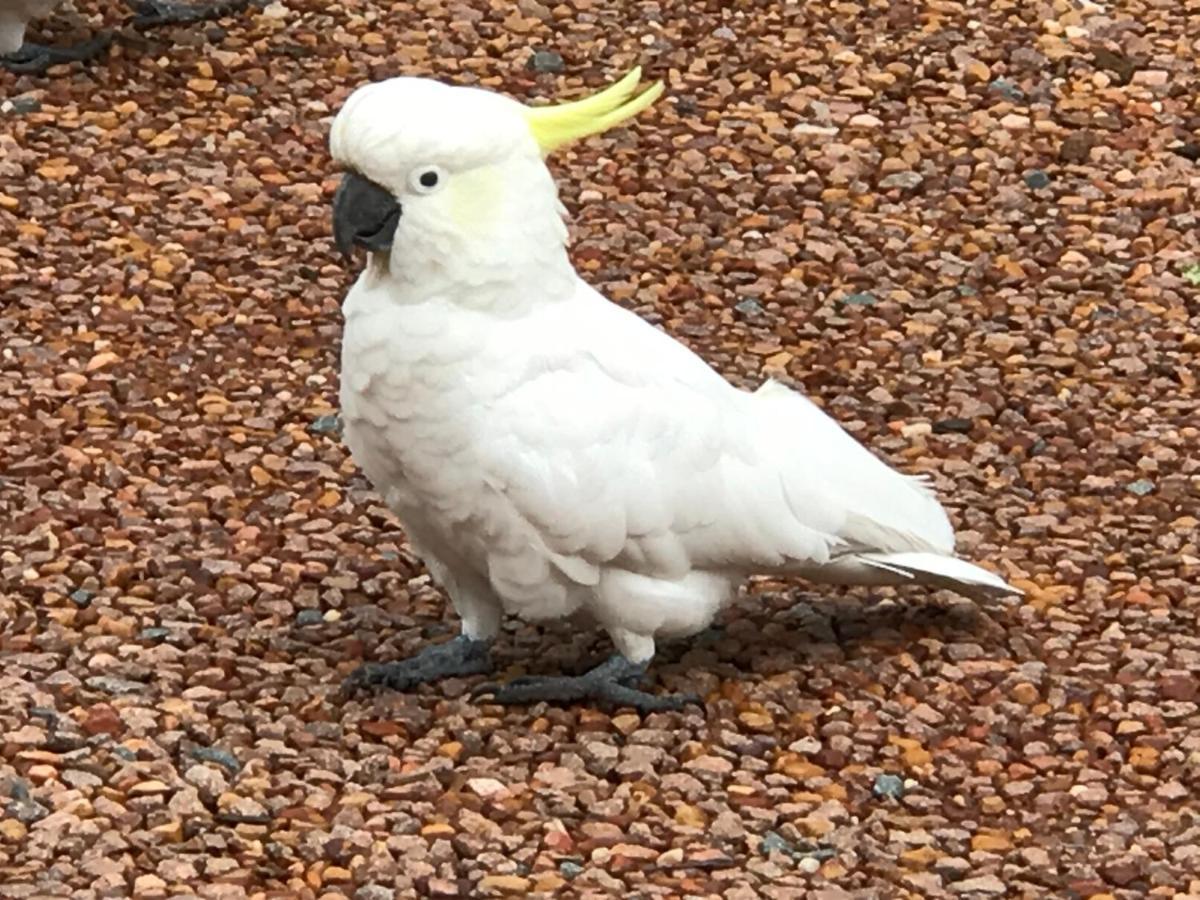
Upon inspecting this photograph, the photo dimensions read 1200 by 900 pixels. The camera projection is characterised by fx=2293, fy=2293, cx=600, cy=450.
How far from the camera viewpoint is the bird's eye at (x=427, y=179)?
10.8 feet

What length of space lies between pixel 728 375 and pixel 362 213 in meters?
1.63

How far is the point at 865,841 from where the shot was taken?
336 centimetres

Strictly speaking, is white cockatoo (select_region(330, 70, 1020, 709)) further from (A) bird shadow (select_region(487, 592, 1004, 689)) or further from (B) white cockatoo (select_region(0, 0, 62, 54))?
(B) white cockatoo (select_region(0, 0, 62, 54))

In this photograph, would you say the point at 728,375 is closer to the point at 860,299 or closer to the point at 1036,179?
the point at 860,299

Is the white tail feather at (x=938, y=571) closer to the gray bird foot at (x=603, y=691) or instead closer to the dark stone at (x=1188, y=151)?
the gray bird foot at (x=603, y=691)

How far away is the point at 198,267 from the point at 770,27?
1.92 meters

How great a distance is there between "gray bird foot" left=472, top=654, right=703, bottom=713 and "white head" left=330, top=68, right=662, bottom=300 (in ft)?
2.31

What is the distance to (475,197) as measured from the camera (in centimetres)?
331

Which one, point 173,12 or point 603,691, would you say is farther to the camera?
point 173,12

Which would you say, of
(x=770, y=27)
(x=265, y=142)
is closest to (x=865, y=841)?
(x=265, y=142)

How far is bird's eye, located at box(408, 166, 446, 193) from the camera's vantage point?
329 centimetres

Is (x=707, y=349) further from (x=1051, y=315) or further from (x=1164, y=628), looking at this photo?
(x=1164, y=628)

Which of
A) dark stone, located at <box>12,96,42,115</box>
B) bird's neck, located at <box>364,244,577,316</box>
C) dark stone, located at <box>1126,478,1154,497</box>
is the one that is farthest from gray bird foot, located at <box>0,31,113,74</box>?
dark stone, located at <box>1126,478,1154,497</box>

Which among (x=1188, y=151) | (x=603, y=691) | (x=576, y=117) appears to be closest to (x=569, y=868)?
(x=603, y=691)
